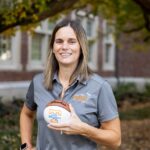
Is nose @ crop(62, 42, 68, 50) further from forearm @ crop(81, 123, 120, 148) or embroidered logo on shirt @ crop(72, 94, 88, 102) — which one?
forearm @ crop(81, 123, 120, 148)

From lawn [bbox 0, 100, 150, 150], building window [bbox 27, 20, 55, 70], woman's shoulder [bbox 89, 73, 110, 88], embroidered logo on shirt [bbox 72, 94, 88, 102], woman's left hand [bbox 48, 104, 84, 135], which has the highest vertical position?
woman's shoulder [bbox 89, 73, 110, 88]

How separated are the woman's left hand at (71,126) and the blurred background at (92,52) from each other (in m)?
4.80

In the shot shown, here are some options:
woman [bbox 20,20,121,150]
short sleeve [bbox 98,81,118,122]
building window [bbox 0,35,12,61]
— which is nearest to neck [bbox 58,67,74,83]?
woman [bbox 20,20,121,150]

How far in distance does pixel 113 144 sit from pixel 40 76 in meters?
0.70

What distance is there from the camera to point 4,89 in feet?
53.4

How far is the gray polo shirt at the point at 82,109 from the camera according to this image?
299 cm

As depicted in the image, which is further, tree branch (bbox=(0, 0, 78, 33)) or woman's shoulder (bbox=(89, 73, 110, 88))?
tree branch (bbox=(0, 0, 78, 33))

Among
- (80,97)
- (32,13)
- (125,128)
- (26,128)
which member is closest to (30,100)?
(26,128)

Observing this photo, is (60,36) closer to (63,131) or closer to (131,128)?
(63,131)

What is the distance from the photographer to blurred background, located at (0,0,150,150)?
351 inches

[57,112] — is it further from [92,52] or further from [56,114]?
[92,52]

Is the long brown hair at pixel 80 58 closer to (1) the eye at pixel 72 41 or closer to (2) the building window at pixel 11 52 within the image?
(1) the eye at pixel 72 41

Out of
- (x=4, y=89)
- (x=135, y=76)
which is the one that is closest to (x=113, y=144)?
(x=4, y=89)

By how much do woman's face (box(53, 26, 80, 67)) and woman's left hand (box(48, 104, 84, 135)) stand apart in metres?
0.40
